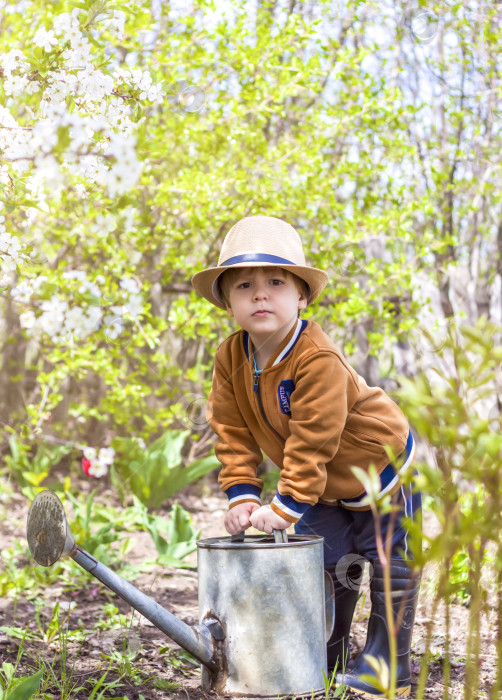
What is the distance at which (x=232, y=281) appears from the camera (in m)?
1.94

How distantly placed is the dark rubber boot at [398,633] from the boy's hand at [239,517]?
382 millimetres

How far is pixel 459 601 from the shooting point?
271cm

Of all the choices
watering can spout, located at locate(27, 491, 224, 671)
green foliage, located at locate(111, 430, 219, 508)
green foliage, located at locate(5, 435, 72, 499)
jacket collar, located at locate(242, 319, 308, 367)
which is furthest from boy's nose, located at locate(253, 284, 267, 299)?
green foliage, located at locate(5, 435, 72, 499)

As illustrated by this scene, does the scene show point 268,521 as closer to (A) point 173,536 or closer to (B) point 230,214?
(A) point 173,536

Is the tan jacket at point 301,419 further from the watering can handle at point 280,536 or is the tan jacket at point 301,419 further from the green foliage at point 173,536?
the green foliage at point 173,536

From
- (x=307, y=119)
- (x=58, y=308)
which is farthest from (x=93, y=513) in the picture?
(x=307, y=119)

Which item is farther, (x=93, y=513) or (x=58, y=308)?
(x=93, y=513)

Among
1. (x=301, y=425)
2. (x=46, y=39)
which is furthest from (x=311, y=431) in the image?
(x=46, y=39)

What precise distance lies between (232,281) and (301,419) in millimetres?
436

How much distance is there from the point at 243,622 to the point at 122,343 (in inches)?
84.3

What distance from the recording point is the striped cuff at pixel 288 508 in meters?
1.71

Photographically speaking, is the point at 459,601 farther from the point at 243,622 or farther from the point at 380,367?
the point at 380,367

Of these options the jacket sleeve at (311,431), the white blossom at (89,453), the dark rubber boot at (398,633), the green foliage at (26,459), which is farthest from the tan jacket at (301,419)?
the green foliage at (26,459)

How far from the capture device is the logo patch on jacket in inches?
73.3
